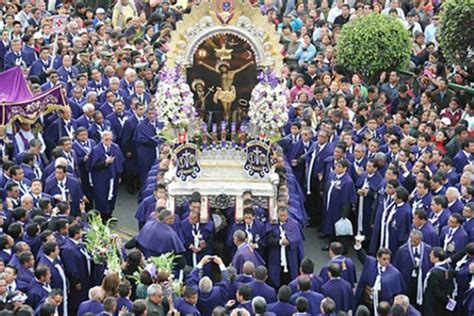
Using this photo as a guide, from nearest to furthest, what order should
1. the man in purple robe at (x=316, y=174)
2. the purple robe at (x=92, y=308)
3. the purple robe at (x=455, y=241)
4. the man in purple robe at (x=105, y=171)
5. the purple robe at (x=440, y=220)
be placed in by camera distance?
the purple robe at (x=92, y=308), the purple robe at (x=455, y=241), the purple robe at (x=440, y=220), the man in purple robe at (x=105, y=171), the man in purple robe at (x=316, y=174)

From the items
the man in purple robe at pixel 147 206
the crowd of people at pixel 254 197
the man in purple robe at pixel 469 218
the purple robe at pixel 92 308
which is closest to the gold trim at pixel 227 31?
the crowd of people at pixel 254 197

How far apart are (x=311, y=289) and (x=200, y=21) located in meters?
6.01

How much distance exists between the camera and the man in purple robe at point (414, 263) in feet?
61.3

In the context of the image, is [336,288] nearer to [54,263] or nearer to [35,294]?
[54,263]

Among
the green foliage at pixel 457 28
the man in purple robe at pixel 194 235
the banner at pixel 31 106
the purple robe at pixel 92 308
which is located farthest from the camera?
the green foliage at pixel 457 28

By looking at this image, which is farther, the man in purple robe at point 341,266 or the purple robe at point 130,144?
the purple robe at point 130,144

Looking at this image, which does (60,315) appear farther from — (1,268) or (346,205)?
(346,205)

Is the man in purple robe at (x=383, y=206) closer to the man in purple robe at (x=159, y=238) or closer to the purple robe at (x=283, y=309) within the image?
the man in purple robe at (x=159, y=238)

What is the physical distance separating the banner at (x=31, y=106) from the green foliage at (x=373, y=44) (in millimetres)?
6584

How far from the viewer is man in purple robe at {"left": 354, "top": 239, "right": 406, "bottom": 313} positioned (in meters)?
18.0

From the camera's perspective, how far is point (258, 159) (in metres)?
21.2

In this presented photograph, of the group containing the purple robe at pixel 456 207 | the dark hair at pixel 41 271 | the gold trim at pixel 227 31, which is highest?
the gold trim at pixel 227 31

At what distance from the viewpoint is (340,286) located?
1762 centimetres

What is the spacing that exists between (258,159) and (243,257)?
3088mm
